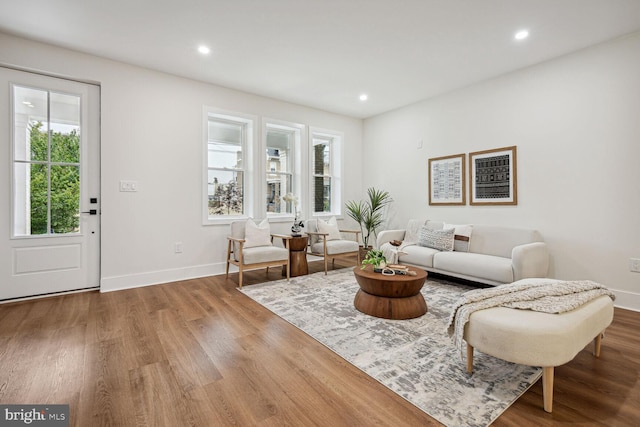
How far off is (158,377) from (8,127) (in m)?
3.32

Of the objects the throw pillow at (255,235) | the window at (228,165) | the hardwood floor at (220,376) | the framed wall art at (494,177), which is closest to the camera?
the hardwood floor at (220,376)

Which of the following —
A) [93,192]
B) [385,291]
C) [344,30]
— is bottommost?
[385,291]

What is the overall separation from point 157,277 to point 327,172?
11.6ft

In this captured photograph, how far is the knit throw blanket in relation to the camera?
1755 millimetres

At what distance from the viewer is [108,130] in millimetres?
3629

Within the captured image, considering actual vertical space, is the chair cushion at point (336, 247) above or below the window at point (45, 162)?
below

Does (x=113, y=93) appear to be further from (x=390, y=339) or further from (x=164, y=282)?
Result: (x=390, y=339)

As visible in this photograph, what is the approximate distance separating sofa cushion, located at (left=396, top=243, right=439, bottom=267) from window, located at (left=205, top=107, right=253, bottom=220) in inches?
102

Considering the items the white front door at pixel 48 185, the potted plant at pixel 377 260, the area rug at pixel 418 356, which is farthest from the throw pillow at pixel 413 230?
the white front door at pixel 48 185

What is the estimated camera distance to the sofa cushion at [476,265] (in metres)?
3.23

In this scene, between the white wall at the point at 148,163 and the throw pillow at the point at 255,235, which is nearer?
the white wall at the point at 148,163

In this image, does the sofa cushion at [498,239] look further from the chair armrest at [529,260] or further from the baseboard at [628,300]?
the baseboard at [628,300]

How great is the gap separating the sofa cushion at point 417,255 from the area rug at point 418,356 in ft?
1.96

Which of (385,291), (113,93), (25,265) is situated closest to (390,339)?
(385,291)
